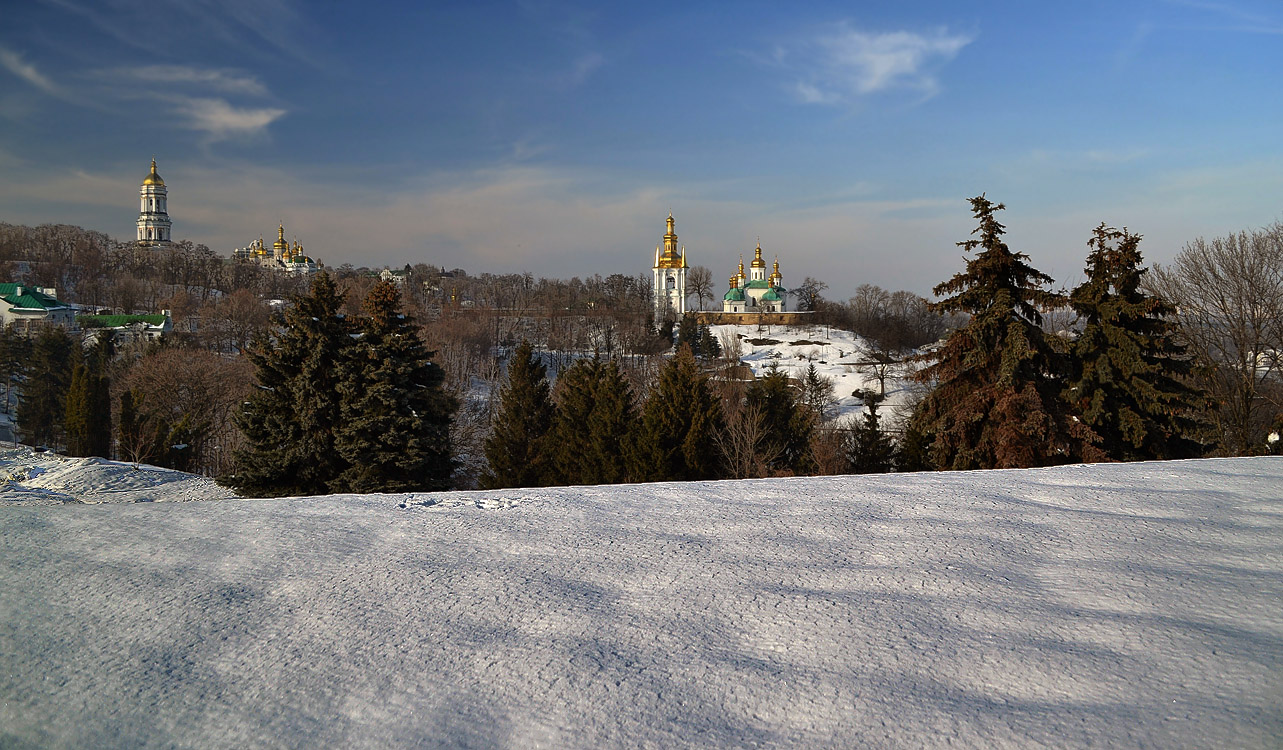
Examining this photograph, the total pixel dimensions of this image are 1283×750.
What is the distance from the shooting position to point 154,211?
110688mm

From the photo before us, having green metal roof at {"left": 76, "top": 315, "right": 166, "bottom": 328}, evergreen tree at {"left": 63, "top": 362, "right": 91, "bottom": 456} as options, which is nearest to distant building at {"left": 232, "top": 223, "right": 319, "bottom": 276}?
green metal roof at {"left": 76, "top": 315, "right": 166, "bottom": 328}

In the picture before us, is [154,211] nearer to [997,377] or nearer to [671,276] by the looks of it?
[671,276]

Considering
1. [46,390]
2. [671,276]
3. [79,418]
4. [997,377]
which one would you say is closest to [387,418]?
[997,377]

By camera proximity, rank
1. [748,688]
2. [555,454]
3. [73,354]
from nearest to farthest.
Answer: [748,688]
[555,454]
[73,354]

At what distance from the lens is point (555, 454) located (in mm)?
21219

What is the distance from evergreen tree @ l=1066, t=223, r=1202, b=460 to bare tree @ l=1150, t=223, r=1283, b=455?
13.1ft

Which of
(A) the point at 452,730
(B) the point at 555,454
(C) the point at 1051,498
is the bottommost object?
(B) the point at 555,454

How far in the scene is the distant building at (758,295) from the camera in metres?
96.1

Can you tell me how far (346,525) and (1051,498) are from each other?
418 centimetres

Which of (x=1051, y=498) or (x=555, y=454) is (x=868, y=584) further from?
(x=555, y=454)

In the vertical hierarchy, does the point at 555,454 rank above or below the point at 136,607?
below

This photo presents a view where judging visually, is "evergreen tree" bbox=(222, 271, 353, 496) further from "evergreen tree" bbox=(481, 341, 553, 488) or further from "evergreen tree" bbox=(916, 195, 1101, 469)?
"evergreen tree" bbox=(916, 195, 1101, 469)

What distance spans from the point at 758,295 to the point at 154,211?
87.5m

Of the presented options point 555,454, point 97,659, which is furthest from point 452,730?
point 555,454
